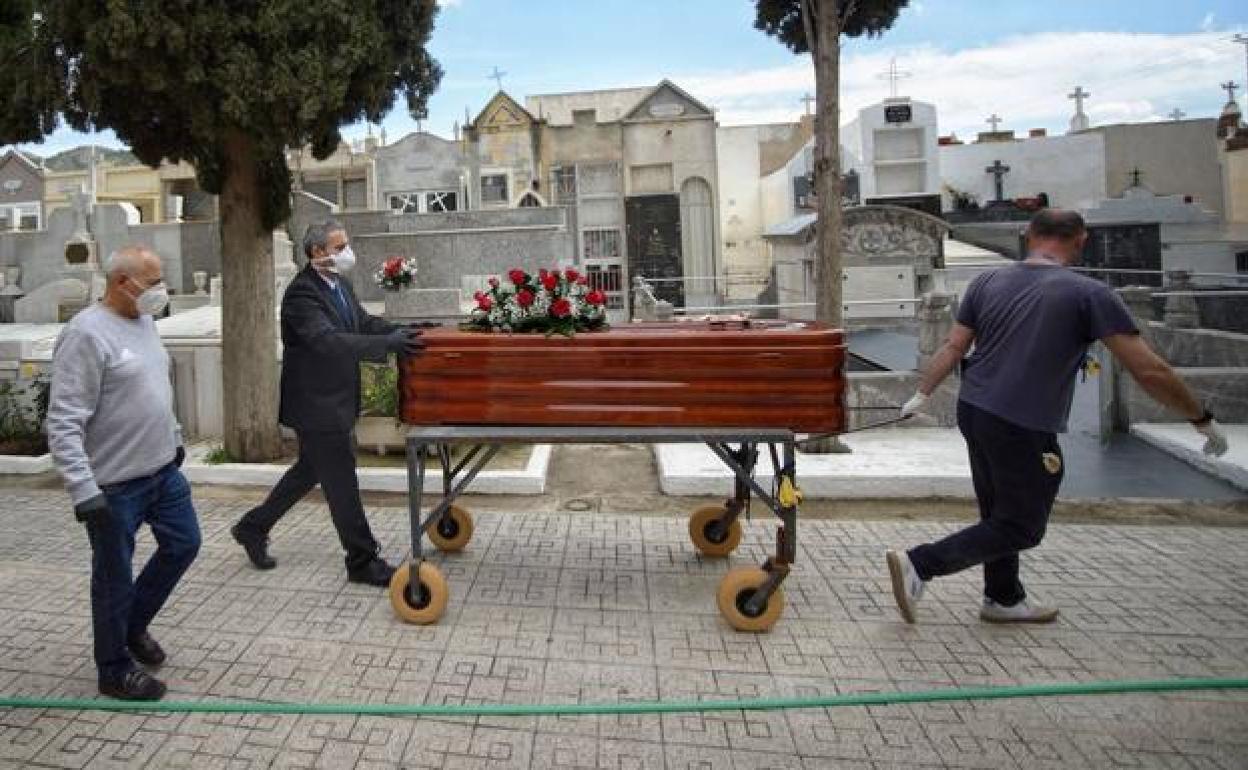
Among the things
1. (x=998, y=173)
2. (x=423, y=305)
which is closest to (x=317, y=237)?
(x=423, y=305)

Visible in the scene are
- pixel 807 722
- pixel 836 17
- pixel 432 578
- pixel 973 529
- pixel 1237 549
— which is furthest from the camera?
pixel 836 17

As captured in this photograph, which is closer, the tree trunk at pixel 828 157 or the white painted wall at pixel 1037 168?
the tree trunk at pixel 828 157

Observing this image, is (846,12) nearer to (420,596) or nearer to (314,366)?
(314,366)

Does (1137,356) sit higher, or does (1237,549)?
(1137,356)

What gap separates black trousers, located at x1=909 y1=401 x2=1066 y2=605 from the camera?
3.87m

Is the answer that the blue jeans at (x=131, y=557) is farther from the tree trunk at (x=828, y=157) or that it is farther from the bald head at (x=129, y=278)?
the tree trunk at (x=828, y=157)

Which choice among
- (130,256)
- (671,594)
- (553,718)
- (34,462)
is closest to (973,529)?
(671,594)

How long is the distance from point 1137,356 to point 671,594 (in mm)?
2614

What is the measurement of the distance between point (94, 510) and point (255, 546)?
6.44 ft

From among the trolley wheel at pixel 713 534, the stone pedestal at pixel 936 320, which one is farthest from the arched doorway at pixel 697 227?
the trolley wheel at pixel 713 534

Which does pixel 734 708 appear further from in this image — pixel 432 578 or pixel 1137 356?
pixel 1137 356

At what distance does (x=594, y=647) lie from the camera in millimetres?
4102

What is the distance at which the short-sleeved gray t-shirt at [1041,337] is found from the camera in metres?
3.74

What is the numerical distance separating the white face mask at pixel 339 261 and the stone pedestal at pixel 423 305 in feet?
29.9
